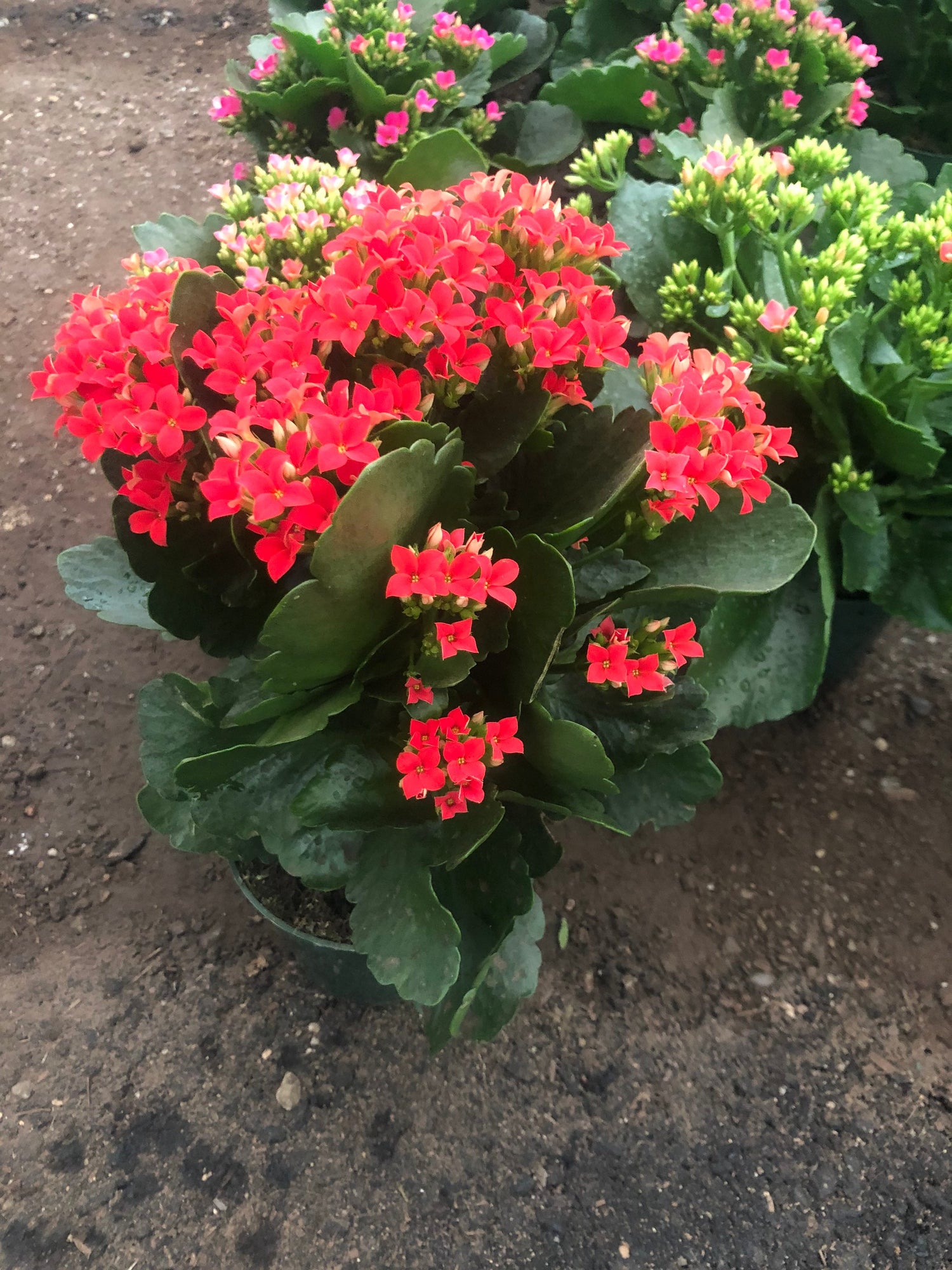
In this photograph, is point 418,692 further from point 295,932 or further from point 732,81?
point 732,81

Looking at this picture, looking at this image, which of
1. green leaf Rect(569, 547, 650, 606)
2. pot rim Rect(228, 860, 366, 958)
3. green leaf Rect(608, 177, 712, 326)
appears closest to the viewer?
green leaf Rect(569, 547, 650, 606)

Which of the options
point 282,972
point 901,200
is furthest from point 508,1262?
point 901,200

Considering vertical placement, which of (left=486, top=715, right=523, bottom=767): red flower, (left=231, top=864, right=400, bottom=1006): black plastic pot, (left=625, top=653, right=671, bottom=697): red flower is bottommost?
(left=231, top=864, right=400, bottom=1006): black plastic pot

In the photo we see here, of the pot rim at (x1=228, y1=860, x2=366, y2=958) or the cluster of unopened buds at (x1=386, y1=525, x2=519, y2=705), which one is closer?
the cluster of unopened buds at (x1=386, y1=525, x2=519, y2=705)

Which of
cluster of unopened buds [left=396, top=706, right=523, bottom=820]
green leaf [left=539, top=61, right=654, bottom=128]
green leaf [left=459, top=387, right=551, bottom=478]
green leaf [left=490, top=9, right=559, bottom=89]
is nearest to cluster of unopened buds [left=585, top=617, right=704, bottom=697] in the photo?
cluster of unopened buds [left=396, top=706, right=523, bottom=820]

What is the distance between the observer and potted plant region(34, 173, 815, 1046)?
0.75 meters

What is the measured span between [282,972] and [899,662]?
1.42m

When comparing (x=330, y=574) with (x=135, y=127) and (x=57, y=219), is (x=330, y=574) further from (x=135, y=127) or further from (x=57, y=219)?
(x=135, y=127)

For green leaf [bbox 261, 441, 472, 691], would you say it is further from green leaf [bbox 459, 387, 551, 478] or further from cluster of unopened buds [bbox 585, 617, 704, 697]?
cluster of unopened buds [bbox 585, 617, 704, 697]

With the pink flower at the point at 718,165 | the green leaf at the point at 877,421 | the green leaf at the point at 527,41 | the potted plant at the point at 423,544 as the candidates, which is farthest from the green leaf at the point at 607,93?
the potted plant at the point at 423,544

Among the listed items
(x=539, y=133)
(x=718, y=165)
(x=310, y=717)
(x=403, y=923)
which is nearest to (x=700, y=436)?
(x=310, y=717)

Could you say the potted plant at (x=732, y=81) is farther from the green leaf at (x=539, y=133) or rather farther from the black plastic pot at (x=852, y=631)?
the black plastic pot at (x=852, y=631)

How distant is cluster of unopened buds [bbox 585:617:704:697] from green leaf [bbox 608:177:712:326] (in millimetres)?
784

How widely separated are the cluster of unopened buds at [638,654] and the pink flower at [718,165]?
74 centimetres
